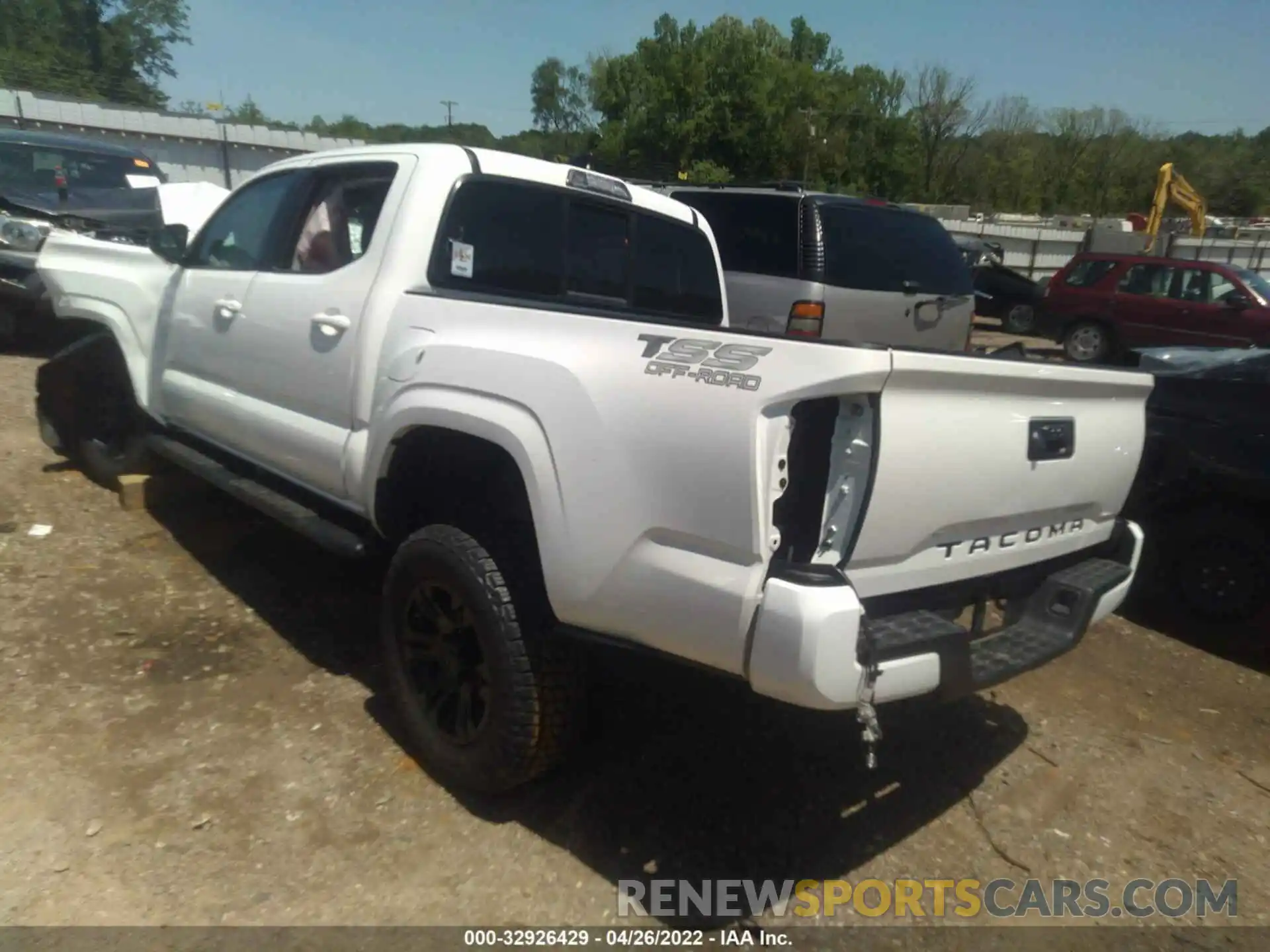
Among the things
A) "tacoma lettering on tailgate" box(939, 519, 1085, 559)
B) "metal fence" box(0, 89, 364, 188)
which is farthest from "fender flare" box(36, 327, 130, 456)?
"metal fence" box(0, 89, 364, 188)

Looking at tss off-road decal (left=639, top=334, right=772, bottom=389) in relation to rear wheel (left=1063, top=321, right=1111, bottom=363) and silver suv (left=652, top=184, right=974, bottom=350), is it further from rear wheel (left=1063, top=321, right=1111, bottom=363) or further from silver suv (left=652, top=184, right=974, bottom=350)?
rear wheel (left=1063, top=321, right=1111, bottom=363)

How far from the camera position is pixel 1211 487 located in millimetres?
4691

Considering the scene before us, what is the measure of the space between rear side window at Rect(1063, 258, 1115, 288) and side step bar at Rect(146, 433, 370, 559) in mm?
14045

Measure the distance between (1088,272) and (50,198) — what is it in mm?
13902

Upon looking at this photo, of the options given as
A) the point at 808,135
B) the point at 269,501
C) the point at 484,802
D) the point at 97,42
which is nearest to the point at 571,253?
the point at 269,501

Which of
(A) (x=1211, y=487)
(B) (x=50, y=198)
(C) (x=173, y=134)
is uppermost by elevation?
(C) (x=173, y=134)

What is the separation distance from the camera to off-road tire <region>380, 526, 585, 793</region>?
8.79 ft

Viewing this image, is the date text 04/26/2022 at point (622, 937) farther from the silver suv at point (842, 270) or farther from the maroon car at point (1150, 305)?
the maroon car at point (1150, 305)

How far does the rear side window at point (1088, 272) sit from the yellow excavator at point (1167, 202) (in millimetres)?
13351

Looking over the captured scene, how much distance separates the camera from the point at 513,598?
2.72 meters

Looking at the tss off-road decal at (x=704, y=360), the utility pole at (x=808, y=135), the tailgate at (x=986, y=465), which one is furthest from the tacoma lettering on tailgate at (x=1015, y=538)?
the utility pole at (x=808, y=135)

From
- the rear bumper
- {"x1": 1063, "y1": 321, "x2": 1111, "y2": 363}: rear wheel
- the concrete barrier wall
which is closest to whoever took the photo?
the rear bumper

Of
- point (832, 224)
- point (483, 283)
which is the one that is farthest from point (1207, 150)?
point (483, 283)

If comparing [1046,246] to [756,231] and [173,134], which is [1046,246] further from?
[173,134]
